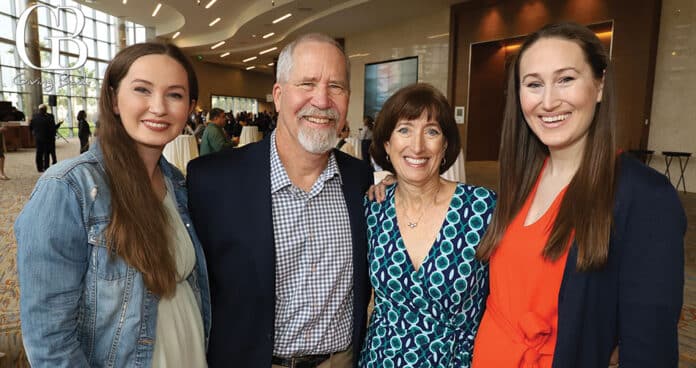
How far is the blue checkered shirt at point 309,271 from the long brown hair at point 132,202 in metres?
0.41

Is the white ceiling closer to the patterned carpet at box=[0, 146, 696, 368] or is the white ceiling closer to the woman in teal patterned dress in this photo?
the patterned carpet at box=[0, 146, 696, 368]

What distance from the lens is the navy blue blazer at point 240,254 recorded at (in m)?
1.57

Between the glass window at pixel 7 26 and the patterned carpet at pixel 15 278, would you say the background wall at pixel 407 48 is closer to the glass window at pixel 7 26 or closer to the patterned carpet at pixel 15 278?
the patterned carpet at pixel 15 278

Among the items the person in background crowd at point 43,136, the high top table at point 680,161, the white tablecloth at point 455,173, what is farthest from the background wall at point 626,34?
the person in background crowd at point 43,136

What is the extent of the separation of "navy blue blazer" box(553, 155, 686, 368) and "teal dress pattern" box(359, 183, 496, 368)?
0.38 meters

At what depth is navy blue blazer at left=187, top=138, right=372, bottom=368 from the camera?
5.16 ft

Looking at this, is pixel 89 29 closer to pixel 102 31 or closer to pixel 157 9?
pixel 102 31

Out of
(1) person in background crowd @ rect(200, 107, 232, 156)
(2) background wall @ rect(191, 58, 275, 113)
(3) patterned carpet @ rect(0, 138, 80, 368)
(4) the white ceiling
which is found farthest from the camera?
(2) background wall @ rect(191, 58, 275, 113)

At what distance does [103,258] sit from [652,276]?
4.83ft

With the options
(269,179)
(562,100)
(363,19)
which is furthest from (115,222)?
(363,19)

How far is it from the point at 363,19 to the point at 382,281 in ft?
47.0

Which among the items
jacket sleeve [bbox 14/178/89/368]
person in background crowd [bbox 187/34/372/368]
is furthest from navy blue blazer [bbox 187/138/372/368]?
jacket sleeve [bbox 14/178/89/368]

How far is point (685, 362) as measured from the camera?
9.29 ft

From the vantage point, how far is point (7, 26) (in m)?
16.4
